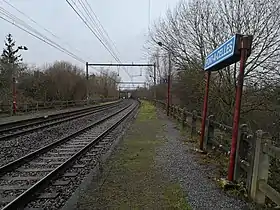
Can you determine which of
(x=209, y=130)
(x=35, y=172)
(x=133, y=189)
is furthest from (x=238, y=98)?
(x=35, y=172)

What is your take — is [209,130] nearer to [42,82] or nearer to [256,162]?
[256,162]

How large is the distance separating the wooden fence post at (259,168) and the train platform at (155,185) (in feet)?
0.87

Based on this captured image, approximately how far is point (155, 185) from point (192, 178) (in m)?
1.02

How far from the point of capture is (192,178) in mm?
7184

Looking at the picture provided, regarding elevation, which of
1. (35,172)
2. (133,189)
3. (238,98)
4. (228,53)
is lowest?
(35,172)

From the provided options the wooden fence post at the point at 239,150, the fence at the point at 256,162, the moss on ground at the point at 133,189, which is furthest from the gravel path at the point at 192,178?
the wooden fence post at the point at 239,150

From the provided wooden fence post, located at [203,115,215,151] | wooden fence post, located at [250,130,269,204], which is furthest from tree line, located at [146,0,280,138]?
wooden fence post, located at [250,130,269,204]

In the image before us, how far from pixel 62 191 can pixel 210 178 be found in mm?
3141

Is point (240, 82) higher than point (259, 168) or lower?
higher

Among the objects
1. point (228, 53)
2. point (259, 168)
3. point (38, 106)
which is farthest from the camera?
point (38, 106)

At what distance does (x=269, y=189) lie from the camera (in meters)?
4.95

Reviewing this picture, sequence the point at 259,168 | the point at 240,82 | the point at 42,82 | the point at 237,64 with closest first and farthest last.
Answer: the point at 259,168 < the point at 240,82 < the point at 237,64 < the point at 42,82

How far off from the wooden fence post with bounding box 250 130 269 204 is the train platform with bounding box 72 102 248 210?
27 centimetres

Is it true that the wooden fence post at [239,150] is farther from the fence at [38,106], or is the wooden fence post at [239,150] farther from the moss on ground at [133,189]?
the fence at [38,106]
